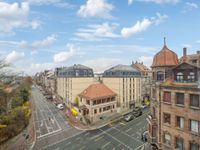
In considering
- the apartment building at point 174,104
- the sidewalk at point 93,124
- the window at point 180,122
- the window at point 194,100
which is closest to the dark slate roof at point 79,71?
the sidewalk at point 93,124

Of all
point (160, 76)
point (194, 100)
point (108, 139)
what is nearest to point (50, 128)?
point (108, 139)

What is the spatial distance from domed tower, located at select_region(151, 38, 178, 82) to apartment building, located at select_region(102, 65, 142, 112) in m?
36.5

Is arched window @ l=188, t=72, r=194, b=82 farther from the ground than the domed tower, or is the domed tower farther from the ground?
the domed tower

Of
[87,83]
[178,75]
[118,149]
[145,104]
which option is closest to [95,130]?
[118,149]

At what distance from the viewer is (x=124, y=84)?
247 ft

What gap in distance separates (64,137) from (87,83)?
32.4m

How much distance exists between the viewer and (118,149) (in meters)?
42.9

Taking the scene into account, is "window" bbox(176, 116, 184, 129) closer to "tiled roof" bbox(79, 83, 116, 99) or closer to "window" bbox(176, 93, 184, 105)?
"window" bbox(176, 93, 184, 105)

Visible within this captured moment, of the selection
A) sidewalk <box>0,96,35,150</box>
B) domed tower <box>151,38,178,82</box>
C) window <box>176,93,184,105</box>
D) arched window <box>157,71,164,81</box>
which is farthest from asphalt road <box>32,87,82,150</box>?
window <box>176,93,184,105</box>

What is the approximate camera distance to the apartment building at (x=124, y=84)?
7462cm

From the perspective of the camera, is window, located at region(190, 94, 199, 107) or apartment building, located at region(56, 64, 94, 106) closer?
window, located at region(190, 94, 199, 107)

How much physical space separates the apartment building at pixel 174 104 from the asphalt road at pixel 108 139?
31.3 ft

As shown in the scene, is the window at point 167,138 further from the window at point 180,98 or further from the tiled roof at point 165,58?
the tiled roof at point 165,58

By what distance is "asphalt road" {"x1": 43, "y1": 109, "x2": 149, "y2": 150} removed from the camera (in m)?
44.5
